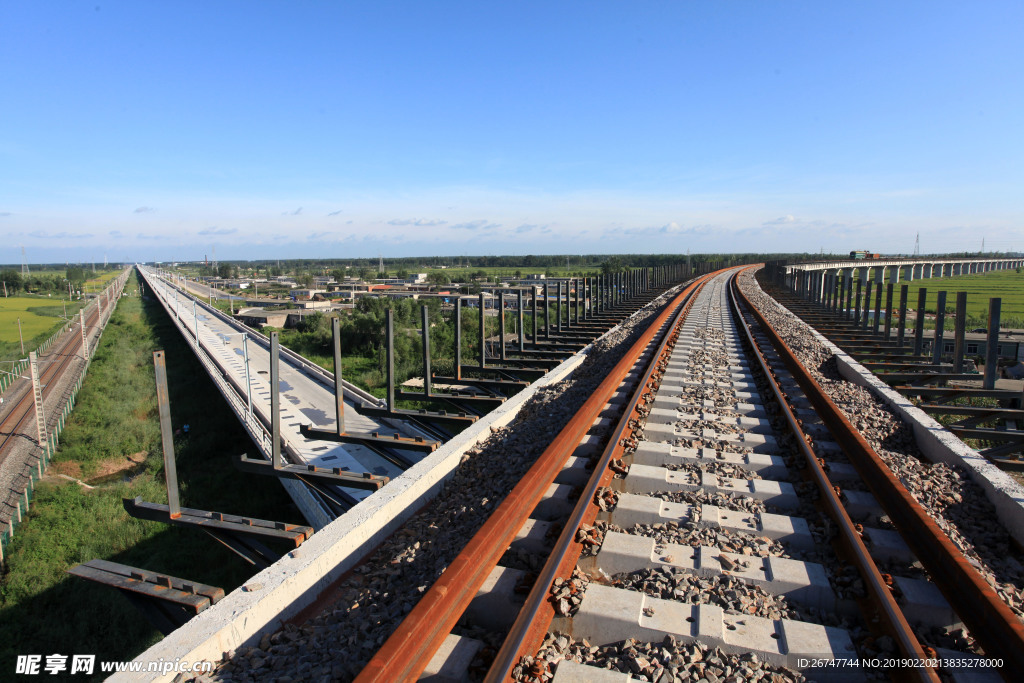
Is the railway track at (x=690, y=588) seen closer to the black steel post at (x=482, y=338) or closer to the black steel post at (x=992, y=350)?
the black steel post at (x=992, y=350)

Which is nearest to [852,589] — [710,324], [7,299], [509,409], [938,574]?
[938,574]

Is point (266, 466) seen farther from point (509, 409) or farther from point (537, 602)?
point (537, 602)

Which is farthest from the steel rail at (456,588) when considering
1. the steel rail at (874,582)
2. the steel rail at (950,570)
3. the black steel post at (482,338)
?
the black steel post at (482,338)

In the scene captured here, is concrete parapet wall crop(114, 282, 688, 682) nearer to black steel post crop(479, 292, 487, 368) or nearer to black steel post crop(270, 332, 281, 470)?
black steel post crop(270, 332, 281, 470)

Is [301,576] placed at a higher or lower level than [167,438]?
lower

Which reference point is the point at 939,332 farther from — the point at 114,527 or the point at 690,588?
the point at 114,527

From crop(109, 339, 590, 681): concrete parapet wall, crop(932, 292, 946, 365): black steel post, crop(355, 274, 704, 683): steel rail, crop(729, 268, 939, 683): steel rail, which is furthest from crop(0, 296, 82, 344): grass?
crop(932, 292, 946, 365): black steel post

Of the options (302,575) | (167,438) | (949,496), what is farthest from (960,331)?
(167,438)
